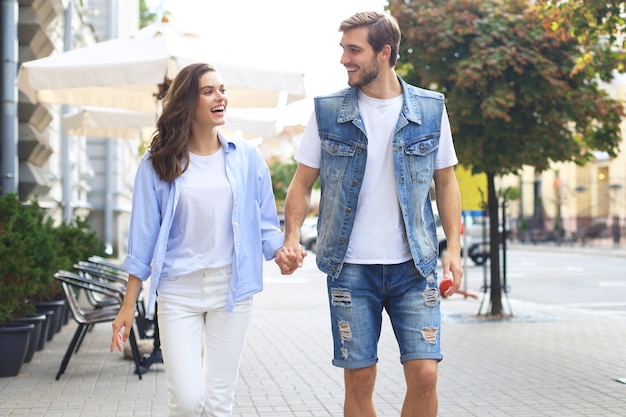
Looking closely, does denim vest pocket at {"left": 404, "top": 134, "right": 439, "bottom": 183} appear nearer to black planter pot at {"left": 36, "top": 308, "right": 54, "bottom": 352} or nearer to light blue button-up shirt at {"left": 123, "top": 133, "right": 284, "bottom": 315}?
light blue button-up shirt at {"left": 123, "top": 133, "right": 284, "bottom": 315}

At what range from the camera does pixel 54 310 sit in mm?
10664

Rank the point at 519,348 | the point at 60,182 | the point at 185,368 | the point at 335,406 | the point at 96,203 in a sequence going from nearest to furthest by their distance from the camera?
the point at 185,368
the point at 335,406
the point at 519,348
the point at 60,182
the point at 96,203

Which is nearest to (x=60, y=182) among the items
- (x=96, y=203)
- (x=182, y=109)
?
(x=96, y=203)

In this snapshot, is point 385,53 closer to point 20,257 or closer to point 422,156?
point 422,156

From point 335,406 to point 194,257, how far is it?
3.03 metres

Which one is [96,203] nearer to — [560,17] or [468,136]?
[468,136]

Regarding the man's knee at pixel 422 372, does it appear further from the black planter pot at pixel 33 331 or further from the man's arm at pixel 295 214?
the black planter pot at pixel 33 331

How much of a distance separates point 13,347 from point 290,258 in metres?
4.53

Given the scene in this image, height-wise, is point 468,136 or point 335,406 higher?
point 468,136

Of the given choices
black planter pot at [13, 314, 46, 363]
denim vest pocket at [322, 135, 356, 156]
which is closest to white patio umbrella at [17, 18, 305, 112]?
black planter pot at [13, 314, 46, 363]

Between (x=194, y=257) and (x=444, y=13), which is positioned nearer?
(x=194, y=257)

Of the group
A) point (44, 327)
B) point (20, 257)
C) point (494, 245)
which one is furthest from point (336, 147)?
point (494, 245)

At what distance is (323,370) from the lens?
8.62 meters

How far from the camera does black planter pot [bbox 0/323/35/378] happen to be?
792cm
